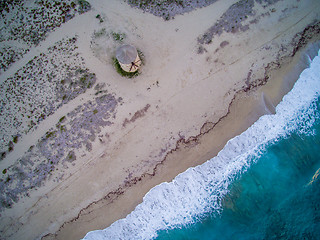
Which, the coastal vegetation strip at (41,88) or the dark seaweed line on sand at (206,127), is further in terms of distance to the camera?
the coastal vegetation strip at (41,88)

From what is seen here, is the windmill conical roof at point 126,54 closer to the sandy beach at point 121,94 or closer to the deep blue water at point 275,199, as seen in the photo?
the sandy beach at point 121,94

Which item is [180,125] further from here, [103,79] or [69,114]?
[69,114]

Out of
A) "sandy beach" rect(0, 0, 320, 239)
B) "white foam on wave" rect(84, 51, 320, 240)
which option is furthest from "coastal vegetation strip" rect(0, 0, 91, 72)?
"white foam on wave" rect(84, 51, 320, 240)

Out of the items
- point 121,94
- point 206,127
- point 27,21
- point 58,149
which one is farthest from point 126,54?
point 27,21

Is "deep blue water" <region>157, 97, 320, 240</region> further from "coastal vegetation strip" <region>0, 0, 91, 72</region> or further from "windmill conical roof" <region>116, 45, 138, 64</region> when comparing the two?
"coastal vegetation strip" <region>0, 0, 91, 72</region>

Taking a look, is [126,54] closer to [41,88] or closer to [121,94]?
[121,94]


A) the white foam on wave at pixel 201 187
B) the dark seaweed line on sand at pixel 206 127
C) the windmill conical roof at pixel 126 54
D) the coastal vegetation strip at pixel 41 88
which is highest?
the coastal vegetation strip at pixel 41 88

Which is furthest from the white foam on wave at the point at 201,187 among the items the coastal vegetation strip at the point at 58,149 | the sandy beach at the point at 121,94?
the coastal vegetation strip at the point at 58,149
